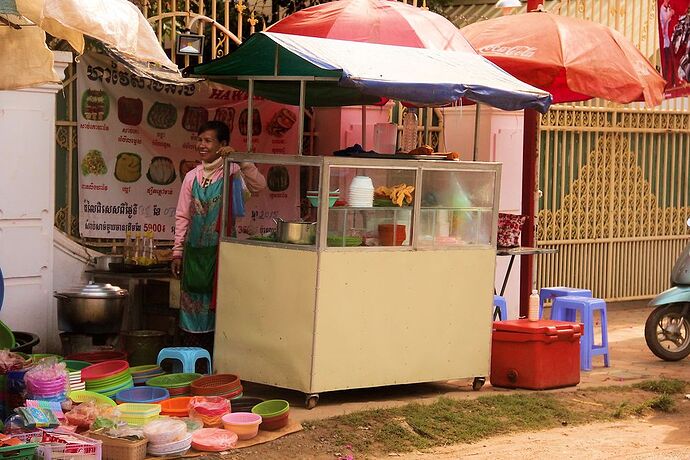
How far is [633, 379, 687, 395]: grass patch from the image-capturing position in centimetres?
961

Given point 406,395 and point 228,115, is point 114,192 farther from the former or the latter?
point 406,395

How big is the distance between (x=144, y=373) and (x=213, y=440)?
4.52ft

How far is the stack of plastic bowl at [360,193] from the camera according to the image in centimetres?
842

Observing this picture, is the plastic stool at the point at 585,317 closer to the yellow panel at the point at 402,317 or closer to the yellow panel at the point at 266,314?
the yellow panel at the point at 402,317

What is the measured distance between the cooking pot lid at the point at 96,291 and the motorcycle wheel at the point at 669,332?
189 inches

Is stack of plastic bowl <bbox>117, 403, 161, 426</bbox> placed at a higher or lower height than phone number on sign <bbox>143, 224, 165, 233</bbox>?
lower

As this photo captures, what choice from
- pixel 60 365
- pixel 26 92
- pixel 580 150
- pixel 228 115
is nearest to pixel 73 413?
pixel 60 365

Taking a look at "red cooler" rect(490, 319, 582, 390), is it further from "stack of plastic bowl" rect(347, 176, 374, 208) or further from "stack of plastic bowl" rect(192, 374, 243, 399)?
"stack of plastic bowl" rect(192, 374, 243, 399)

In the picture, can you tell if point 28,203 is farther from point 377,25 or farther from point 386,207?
point 377,25

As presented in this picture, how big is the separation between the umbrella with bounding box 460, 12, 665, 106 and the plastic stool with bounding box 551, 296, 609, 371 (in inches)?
68.7

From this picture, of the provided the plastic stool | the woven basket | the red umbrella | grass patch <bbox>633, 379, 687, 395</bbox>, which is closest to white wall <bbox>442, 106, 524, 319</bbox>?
the plastic stool

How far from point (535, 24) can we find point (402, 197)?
2855mm

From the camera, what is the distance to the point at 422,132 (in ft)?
39.3

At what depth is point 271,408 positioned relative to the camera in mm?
7770
